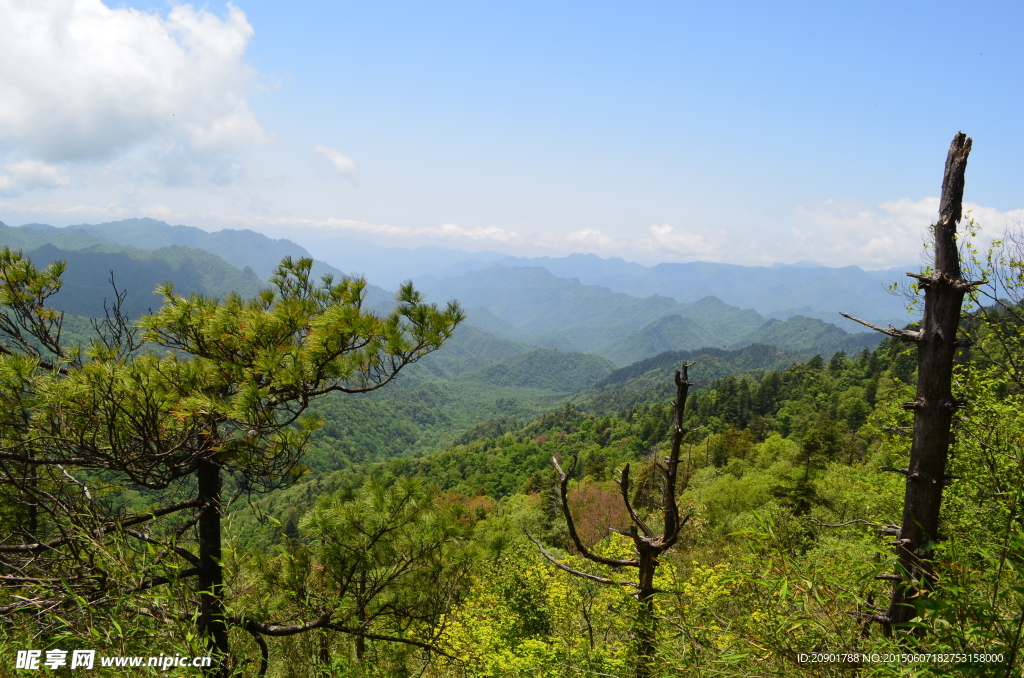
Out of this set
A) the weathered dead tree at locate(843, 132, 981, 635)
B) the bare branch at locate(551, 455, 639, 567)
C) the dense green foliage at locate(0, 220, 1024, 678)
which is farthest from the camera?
the weathered dead tree at locate(843, 132, 981, 635)

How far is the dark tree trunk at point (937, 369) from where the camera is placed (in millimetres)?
3197

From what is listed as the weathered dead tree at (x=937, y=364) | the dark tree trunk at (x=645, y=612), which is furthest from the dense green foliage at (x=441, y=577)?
the weathered dead tree at (x=937, y=364)

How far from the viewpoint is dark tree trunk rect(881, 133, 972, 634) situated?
10.5 feet

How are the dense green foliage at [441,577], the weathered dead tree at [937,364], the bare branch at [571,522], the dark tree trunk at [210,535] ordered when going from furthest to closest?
the dark tree trunk at [210,535]
the weathered dead tree at [937,364]
the bare branch at [571,522]
the dense green foliage at [441,577]

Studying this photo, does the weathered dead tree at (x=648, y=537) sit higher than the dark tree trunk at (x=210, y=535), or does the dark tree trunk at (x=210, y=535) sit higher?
the weathered dead tree at (x=648, y=537)

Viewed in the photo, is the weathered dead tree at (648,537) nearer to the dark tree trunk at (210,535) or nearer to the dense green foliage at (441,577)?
the dense green foliage at (441,577)

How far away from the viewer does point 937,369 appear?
3.25m

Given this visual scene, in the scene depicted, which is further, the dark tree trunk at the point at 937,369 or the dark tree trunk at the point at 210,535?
the dark tree trunk at the point at 210,535

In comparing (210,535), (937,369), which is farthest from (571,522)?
(210,535)

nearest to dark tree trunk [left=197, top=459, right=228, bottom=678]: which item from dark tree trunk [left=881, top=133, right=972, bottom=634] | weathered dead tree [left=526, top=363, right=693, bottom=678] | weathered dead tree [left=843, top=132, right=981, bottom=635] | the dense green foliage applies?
the dense green foliage

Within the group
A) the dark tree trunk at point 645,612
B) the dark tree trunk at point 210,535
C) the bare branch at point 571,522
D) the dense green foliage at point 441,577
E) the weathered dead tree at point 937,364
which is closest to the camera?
the dense green foliage at point 441,577

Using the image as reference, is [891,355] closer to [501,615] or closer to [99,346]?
[501,615]

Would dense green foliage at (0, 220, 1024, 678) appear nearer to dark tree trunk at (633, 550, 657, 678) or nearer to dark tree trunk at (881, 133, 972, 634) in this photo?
dark tree trunk at (633, 550, 657, 678)

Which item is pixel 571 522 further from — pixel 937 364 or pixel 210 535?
pixel 210 535
